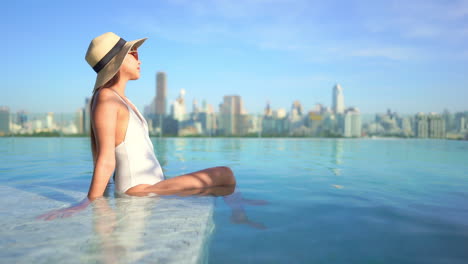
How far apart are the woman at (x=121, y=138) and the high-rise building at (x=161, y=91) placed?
66264 mm

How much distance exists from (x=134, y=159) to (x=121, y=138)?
134mm

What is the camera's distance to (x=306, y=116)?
65.5ft

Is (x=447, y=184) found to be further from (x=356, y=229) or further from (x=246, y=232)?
(x=246, y=232)

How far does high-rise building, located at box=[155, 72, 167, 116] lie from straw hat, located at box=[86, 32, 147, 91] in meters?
66.3

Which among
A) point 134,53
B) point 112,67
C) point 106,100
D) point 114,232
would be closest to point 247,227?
point 114,232

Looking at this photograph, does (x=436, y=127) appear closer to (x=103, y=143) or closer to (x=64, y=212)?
(x=103, y=143)

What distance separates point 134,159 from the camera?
175cm

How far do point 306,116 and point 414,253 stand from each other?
19.4m

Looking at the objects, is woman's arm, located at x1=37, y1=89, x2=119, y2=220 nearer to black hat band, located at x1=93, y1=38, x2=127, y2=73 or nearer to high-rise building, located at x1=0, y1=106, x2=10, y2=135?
black hat band, located at x1=93, y1=38, x2=127, y2=73

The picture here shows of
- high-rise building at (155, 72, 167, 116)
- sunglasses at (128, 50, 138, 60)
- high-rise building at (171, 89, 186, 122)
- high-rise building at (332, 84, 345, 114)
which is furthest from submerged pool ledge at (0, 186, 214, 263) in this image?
high-rise building at (332, 84, 345, 114)

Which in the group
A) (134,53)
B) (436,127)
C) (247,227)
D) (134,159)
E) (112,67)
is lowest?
(247,227)

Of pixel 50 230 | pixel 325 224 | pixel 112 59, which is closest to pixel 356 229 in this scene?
pixel 325 224

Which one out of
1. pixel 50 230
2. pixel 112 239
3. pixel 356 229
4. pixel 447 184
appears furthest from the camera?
pixel 447 184

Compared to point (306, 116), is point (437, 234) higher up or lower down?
lower down
